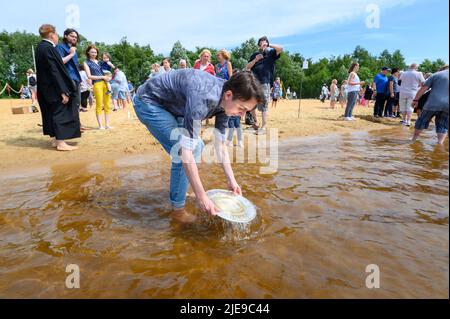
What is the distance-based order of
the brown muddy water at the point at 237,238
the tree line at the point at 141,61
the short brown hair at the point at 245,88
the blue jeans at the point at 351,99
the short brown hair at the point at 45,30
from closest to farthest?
the brown muddy water at the point at 237,238, the short brown hair at the point at 245,88, the short brown hair at the point at 45,30, the blue jeans at the point at 351,99, the tree line at the point at 141,61

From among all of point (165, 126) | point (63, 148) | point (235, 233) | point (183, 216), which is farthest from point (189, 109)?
point (63, 148)

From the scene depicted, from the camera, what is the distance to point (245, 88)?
7.45 feet

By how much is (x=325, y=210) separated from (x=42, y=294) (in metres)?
2.59

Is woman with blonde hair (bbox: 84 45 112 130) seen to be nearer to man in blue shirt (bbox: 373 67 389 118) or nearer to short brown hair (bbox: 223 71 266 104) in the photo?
short brown hair (bbox: 223 71 266 104)

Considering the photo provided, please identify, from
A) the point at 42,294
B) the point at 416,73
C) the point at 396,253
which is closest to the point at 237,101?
the point at 396,253

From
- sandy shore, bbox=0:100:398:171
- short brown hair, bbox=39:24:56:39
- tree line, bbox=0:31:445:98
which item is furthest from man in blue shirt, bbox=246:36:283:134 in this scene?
tree line, bbox=0:31:445:98

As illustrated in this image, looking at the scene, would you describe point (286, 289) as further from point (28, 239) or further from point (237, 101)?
point (28, 239)

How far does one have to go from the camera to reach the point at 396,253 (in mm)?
2340

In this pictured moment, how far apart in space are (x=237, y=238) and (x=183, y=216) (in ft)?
2.35

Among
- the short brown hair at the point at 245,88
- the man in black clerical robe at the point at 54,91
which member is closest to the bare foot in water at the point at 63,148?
the man in black clerical robe at the point at 54,91

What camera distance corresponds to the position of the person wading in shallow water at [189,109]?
2305 millimetres

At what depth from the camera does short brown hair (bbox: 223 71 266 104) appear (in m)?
2.27

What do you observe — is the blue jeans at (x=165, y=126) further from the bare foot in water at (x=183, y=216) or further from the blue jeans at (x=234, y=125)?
the blue jeans at (x=234, y=125)

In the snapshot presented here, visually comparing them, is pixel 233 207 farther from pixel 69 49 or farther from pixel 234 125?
pixel 69 49
